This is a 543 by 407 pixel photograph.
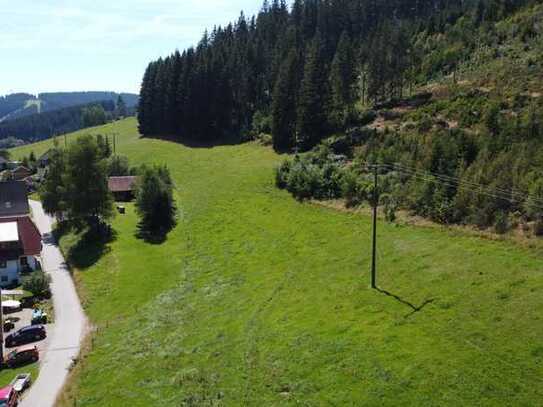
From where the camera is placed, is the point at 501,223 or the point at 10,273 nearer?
the point at 501,223

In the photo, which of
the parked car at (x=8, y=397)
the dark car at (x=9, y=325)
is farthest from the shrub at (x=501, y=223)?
the dark car at (x=9, y=325)

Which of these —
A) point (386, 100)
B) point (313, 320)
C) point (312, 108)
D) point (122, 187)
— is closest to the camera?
point (313, 320)

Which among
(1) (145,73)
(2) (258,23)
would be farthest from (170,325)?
(2) (258,23)

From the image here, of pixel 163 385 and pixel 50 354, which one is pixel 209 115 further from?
pixel 163 385

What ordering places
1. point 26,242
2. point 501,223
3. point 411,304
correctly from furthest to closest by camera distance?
point 26,242 → point 501,223 → point 411,304

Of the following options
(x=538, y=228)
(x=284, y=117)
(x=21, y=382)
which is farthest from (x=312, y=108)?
(x=21, y=382)

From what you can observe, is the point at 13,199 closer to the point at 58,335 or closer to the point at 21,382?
the point at 58,335

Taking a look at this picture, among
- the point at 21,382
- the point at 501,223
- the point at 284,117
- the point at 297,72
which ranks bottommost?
the point at 21,382
